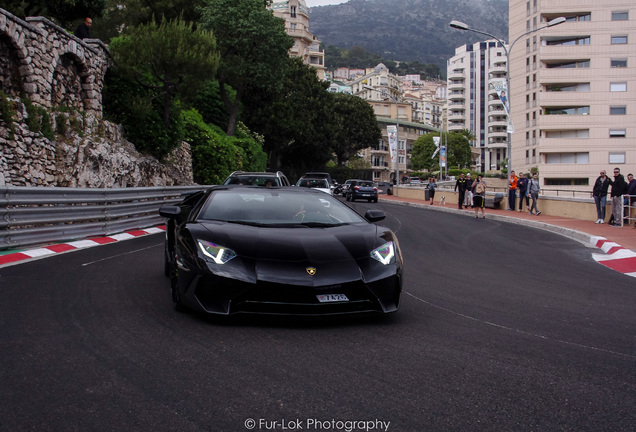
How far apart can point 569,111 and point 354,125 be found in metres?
29.6

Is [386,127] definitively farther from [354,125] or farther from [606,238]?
[606,238]

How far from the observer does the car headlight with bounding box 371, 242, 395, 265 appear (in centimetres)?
530

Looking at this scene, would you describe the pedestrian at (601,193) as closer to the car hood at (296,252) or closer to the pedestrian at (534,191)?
the pedestrian at (534,191)

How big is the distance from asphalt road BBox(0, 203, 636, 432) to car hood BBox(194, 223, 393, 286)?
1.48ft

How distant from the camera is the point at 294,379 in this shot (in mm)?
3639

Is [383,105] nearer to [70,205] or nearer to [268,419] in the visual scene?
[70,205]

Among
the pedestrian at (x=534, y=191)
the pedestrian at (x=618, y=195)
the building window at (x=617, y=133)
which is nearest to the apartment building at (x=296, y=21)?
the building window at (x=617, y=133)

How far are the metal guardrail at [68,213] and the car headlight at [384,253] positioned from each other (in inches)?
291

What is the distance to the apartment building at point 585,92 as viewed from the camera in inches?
2509

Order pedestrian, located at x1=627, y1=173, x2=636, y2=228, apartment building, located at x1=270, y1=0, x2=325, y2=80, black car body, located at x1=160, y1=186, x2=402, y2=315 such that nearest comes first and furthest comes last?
black car body, located at x1=160, y1=186, x2=402, y2=315 < pedestrian, located at x1=627, y1=173, x2=636, y2=228 < apartment building, located at x1=270, y1=0, x2=325, y2=80

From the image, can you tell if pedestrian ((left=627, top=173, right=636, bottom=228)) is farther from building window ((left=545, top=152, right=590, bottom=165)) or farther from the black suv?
building window ((left=545, top=152, right=590, bottom=165))

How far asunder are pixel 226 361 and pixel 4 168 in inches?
504

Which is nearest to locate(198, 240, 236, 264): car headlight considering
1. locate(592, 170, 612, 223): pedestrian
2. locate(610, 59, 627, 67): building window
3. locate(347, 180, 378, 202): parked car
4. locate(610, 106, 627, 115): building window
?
locate(592, 170, 612, 223): pedestrian

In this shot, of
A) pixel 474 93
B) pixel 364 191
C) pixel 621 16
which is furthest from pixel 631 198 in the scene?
pixel 474 93
